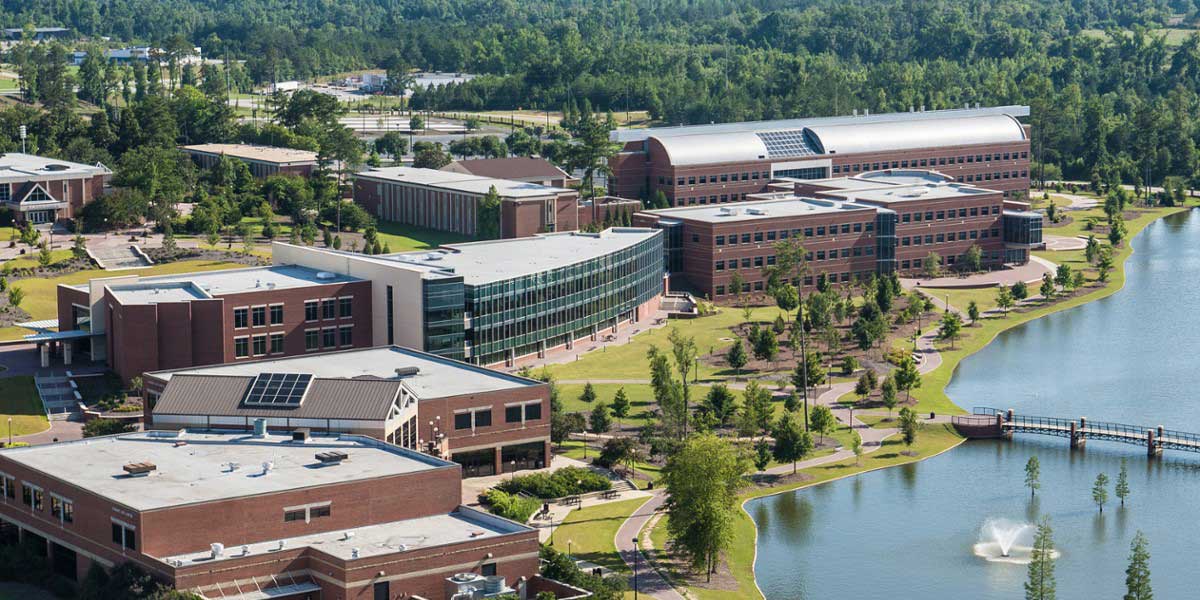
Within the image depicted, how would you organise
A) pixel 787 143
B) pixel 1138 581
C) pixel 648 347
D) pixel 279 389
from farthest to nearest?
1. pixel 787 143
2. pixel 648 347
3. pixel 279 389
4. pixel 1138 581

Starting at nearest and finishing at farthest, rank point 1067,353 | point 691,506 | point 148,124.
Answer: point 691,506 < point 1067,353 < point 148,124

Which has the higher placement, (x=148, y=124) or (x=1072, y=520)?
(x=148, y=124)

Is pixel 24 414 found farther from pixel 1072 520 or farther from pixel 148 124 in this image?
pixel 148 124

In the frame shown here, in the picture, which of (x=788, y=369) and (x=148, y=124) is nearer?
(x=788, y=369)

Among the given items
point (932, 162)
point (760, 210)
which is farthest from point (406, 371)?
point (932, 162)

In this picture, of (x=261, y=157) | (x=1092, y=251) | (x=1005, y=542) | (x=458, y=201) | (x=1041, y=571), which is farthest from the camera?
(x=261, y=157)

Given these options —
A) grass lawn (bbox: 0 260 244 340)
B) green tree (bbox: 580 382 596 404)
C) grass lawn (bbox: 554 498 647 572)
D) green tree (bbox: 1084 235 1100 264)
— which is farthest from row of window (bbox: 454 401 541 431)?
green tree (bbox: 1084 235 1100 264)

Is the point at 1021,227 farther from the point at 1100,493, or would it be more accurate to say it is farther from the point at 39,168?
the point at 39,168

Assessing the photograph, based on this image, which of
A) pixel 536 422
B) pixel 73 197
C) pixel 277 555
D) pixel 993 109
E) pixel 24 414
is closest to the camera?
pixel 277 555

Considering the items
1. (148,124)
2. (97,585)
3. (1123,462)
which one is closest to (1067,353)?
(1123,462)
